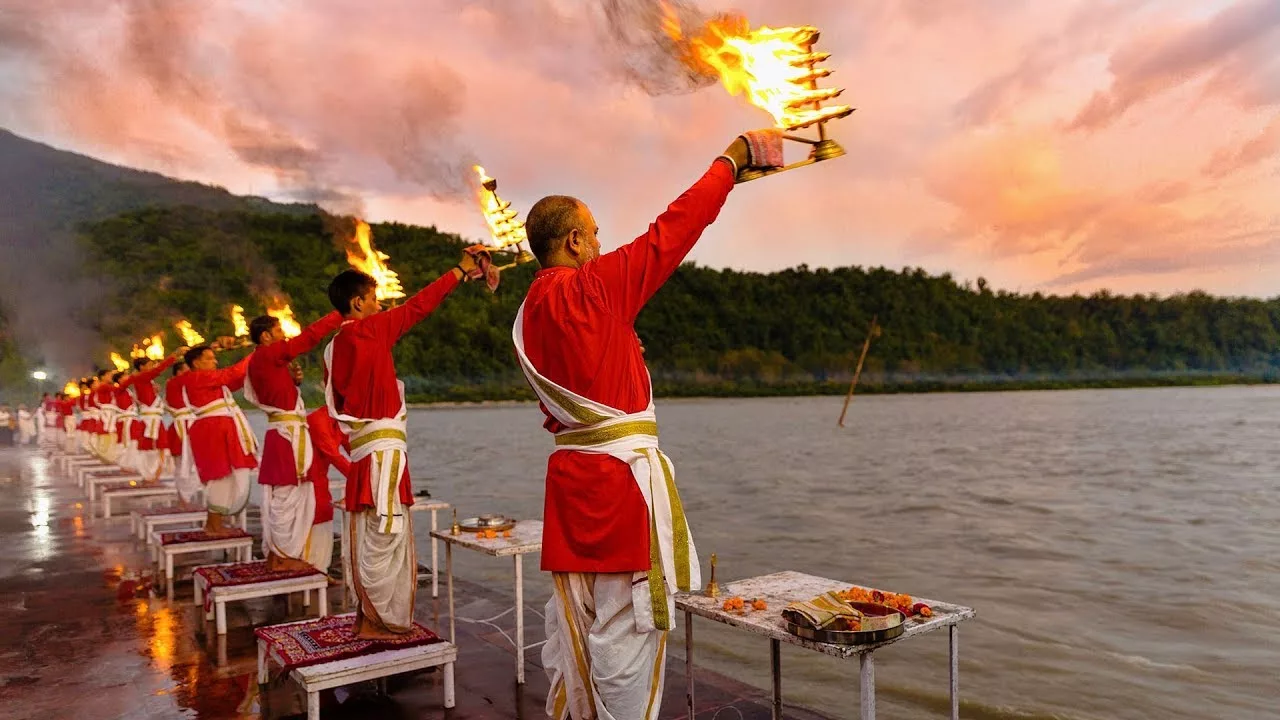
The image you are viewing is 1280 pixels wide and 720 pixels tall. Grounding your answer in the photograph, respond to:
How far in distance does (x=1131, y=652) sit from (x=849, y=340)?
3181 inches

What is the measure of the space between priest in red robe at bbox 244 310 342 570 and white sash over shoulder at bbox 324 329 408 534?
204 centimetres

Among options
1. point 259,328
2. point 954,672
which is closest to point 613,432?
point 954,672

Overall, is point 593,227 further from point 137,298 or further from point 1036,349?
point 1036,349

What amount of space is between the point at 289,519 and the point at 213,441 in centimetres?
222

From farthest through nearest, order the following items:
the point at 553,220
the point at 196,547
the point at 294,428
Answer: the point at 196,547 → the point at 294,428 → the point at 553,220

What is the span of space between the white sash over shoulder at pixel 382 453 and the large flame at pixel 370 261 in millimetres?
1458

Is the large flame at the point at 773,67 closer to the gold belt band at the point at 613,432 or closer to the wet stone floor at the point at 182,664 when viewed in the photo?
the gold belt band at the point at 613,432

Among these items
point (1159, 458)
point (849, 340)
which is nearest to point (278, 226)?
point (1159, 458)

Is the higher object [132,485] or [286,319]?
[286,319]

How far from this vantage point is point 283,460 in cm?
732

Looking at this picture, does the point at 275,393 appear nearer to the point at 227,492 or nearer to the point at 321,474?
the point at 321,474

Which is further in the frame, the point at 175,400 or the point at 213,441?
the point at 175,400

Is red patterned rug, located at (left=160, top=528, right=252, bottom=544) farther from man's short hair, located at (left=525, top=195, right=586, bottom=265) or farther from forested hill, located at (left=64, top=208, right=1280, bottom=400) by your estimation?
forested hill, located at (left=64, top=208, right=1280, bottom=400)

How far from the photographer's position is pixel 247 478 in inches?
364
